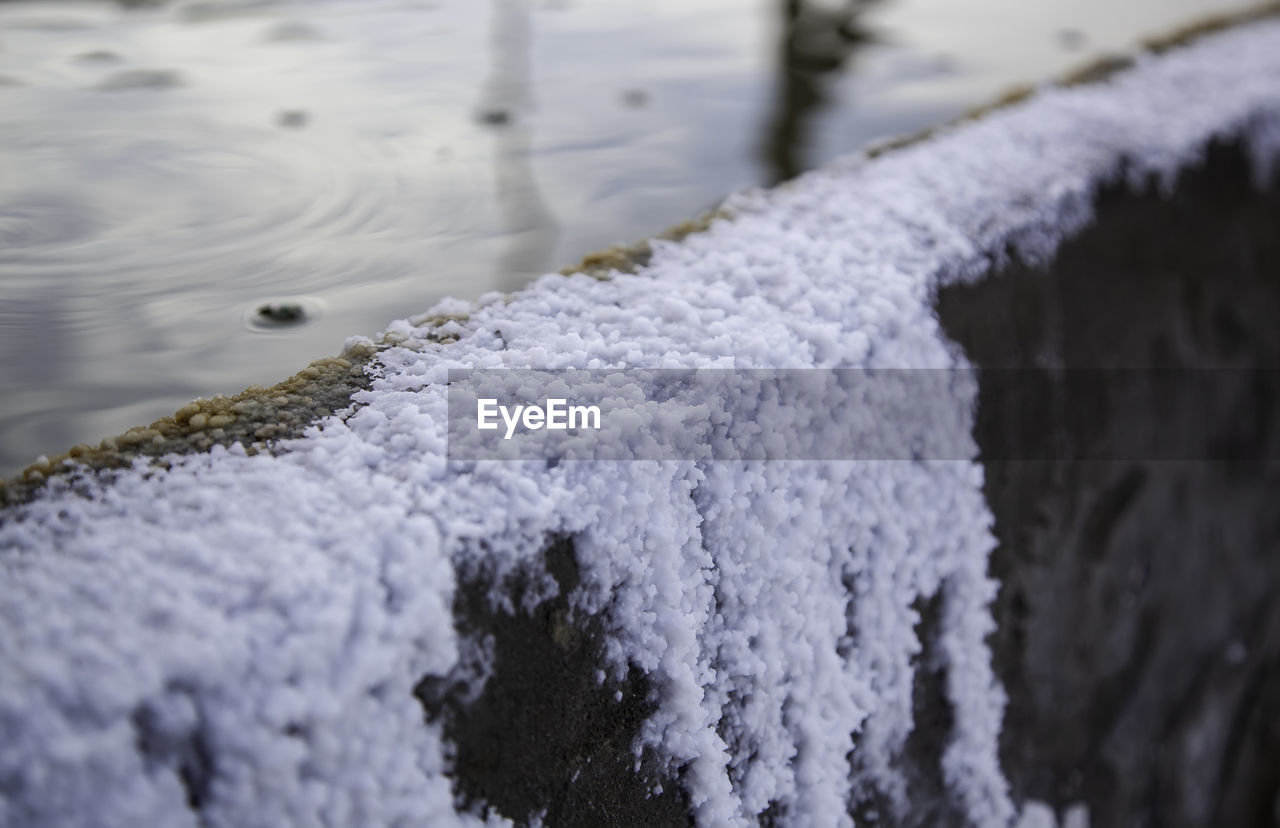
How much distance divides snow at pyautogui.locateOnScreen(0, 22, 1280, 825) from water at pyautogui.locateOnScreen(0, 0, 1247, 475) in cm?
15

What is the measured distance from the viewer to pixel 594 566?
61 centimetres

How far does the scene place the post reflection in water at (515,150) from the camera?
0.95 metres

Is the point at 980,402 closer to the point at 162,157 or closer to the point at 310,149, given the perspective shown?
the point at 310,149

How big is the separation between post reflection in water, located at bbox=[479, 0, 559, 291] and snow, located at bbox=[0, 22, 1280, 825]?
0.14m

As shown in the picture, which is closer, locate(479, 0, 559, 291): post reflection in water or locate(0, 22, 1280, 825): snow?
locate(0, 22, 1280, 825): snow

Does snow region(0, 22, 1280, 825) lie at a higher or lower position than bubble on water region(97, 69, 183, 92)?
lower

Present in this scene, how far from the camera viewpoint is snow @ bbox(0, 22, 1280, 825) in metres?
0.47

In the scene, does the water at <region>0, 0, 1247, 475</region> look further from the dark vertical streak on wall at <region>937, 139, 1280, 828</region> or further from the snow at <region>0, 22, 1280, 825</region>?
the dark vertical streak on wall at <region>937, 139, 1280, 828</region>

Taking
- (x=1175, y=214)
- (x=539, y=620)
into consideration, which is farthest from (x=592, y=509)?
(x=1175, y=214)

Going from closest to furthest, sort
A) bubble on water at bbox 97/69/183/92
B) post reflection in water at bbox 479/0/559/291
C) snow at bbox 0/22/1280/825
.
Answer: snow at bbox 0/22/1280/825 < post reflection in water at bbox 479/0/559/291 < bubble on water at bbox 97/69/183/92

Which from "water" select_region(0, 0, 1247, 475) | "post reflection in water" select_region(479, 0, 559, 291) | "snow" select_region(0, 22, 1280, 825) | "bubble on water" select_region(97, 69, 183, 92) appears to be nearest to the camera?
"snow" select_region(0, 22, 1280, 825)

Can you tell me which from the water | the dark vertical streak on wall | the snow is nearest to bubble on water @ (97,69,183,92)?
the water

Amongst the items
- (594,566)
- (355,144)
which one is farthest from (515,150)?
(594,566)

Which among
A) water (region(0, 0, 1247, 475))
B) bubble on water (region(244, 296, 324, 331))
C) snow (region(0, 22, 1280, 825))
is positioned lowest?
snow (region(0, 22, 1280, 825))
